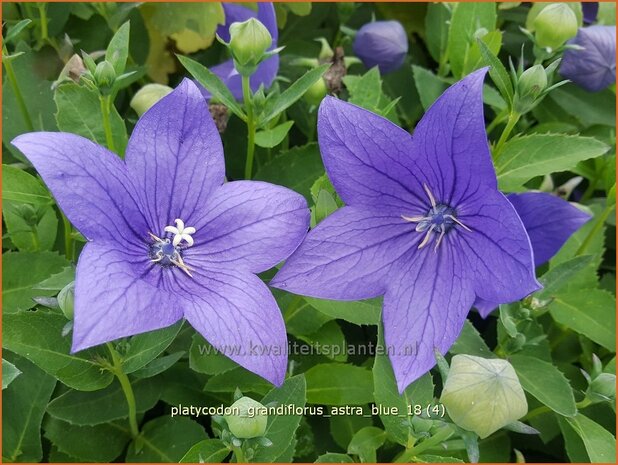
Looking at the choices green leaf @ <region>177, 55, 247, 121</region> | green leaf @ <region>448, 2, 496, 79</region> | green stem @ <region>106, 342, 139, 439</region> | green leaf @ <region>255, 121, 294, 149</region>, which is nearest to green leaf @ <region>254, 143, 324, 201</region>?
green leaf @ <region>255, 121, 294, 149</region>

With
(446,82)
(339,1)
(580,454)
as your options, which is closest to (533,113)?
(446,82)

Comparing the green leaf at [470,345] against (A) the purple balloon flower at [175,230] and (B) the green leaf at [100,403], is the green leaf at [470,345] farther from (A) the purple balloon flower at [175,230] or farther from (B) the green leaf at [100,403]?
(B) the green leaf at [100,403]

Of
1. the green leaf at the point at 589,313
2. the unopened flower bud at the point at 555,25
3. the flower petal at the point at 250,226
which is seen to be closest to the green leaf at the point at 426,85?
the unopened flower bud at the point at 555,25

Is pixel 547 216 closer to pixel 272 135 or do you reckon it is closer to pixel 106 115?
pixel 272 135

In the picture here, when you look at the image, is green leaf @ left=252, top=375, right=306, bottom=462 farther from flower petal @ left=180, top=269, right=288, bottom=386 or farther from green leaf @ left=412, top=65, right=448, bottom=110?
green leaf @ left=412, top=65, right=448, bottom=110

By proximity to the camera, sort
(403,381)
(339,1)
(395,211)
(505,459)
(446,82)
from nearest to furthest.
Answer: (403,381)
(395,211)
(505,459)
(446,82)
(339,1)

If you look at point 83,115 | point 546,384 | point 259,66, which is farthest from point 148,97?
point 546,384

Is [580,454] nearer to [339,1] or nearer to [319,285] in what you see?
[319,285]

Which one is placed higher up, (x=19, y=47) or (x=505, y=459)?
(x=19, y=47)
